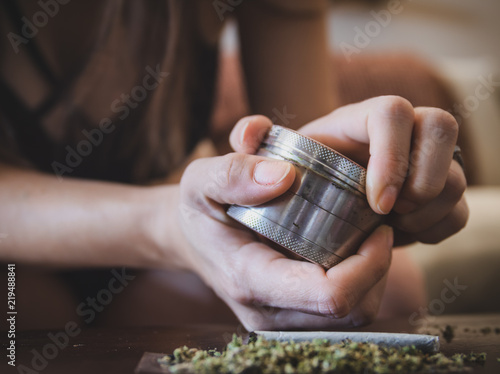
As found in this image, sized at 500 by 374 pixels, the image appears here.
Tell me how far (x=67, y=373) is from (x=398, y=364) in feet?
0.78

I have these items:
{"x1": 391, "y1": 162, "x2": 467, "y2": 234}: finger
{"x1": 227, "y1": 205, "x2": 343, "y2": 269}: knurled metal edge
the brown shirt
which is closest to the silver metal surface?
{"x1": 227, "y1": 205, "x2": 343, "y2": 269}: knurled metal edge

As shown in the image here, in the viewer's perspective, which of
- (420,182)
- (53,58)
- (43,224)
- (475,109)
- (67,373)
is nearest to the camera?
(67,373)

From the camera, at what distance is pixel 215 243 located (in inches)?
20.3

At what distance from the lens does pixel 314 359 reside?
1.19 feet

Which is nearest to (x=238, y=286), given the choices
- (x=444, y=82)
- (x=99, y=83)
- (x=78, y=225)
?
(x=78, y=225)

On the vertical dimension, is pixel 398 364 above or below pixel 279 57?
below

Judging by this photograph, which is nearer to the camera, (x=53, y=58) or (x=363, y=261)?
(x=363, y=261)

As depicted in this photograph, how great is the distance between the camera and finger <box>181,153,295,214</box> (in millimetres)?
426

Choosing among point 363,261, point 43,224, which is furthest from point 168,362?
point 43,224

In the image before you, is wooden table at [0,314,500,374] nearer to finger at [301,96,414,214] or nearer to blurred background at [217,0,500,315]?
finger at [301,96,414,214]

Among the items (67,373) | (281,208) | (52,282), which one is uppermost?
(281,208)

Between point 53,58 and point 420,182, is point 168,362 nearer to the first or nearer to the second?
point 420,182

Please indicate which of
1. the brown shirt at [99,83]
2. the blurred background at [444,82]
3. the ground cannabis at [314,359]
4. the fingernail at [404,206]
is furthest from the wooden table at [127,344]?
the blurred background at [444,82]

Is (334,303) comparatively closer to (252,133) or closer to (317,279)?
(317,279)
